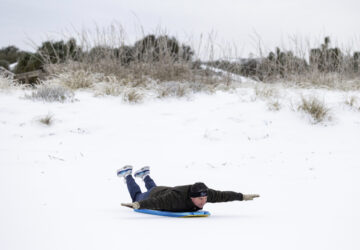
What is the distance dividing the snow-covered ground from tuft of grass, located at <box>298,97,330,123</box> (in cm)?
15

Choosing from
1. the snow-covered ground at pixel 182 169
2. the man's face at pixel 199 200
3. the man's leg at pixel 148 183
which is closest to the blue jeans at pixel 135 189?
the man's leg at pixel 148 183

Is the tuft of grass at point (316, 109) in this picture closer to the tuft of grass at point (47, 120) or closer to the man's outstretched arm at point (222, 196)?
the man's outstretched arm at point (222, 196)

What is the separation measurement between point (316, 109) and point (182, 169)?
2.88 meters

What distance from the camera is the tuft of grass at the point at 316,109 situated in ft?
21.8

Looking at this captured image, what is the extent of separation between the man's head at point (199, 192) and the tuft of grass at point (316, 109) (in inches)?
163

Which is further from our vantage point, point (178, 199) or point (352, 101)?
point (352, 101)

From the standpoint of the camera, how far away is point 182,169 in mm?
5355

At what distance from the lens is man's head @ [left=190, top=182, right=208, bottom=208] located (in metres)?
3.17

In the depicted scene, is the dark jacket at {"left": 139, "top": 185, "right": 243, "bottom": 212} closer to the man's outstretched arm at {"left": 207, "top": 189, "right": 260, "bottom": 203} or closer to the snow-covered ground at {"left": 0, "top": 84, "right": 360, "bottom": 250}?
the man's outstretched arm at {"left": 207, "top": 189, "right": 260, "bottom": 203}

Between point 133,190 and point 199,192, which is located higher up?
point 199,192

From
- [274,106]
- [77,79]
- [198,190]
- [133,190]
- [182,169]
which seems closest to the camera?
[198,190]

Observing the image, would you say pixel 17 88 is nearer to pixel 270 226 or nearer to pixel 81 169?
pixel 81 169

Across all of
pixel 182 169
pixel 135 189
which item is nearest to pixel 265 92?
pixel 182 169

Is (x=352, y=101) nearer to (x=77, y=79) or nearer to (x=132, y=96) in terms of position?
(x=132, y=96)
